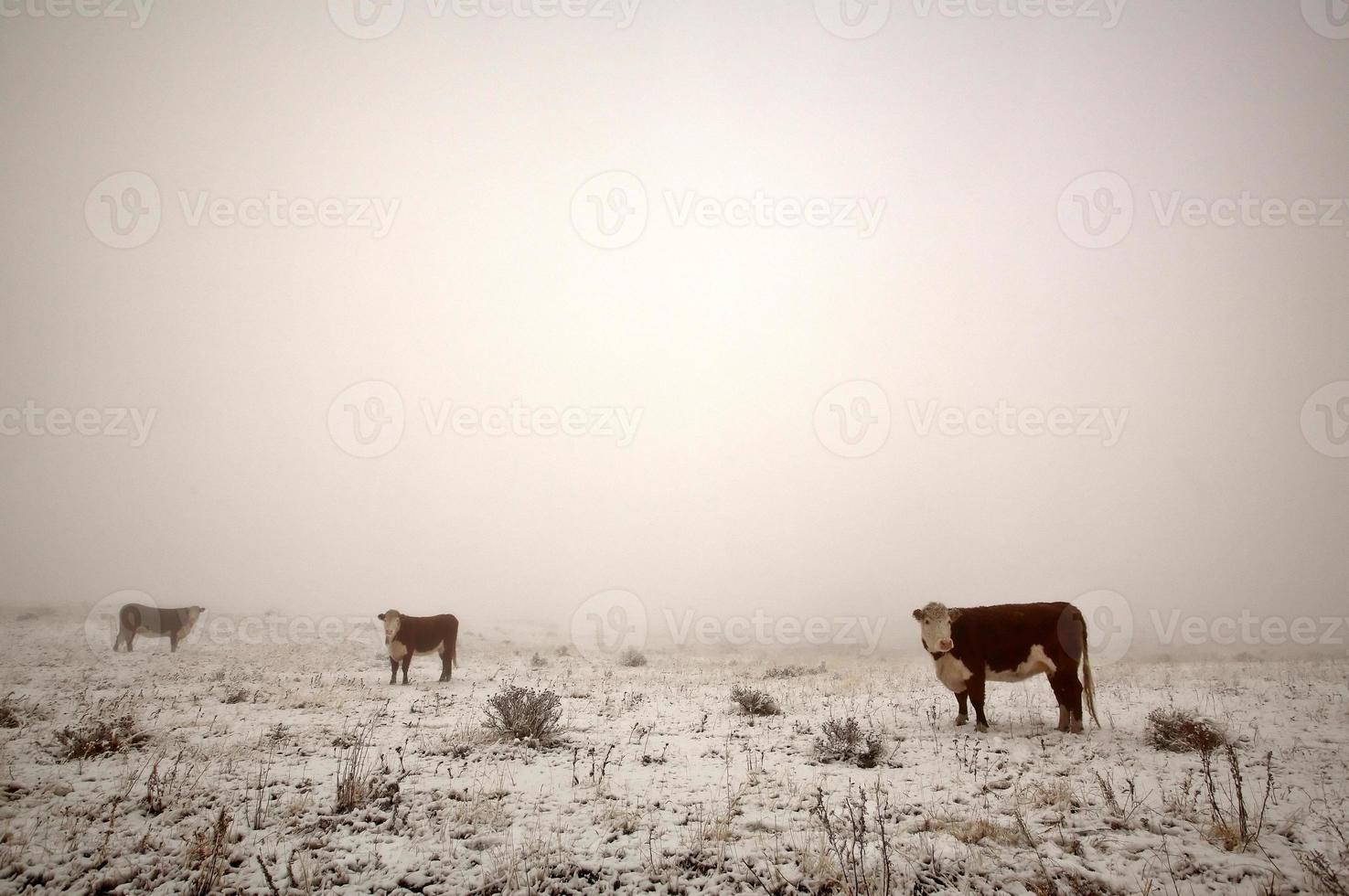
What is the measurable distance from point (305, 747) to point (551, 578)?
5941 centimetres

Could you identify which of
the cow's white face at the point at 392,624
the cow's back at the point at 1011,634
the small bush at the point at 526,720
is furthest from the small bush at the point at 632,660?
the cow's back at the point at 1011,634

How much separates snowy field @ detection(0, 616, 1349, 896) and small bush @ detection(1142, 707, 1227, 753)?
22 centimetres

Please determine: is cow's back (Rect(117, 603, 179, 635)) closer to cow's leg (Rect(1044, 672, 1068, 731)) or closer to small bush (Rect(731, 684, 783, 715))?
small bush (Rect(731, 684, 783, 715))

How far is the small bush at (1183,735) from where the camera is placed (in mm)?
7023

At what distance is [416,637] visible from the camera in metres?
14.1

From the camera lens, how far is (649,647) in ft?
93.2

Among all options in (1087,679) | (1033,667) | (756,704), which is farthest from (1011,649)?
(756,704)

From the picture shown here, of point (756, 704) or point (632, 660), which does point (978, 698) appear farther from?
point (632, 660)

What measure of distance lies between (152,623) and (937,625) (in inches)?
937

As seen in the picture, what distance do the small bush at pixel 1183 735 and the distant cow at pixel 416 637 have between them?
14.1 metres

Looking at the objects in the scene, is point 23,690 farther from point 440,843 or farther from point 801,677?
point 801,677

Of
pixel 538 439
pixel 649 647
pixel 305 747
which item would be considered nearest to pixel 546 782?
pixel 305 747

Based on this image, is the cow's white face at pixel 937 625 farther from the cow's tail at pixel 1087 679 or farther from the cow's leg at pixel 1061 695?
the cow's tail at pixel 1087 679

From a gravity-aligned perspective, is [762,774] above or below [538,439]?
below
